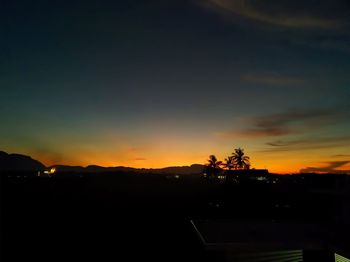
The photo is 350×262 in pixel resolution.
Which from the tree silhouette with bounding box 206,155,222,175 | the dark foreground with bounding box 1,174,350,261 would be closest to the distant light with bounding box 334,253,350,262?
the dark foreground with bounding box 1,174,350,261

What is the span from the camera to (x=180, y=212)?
36844mm

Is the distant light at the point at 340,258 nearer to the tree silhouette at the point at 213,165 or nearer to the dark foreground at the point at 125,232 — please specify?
the dark foreground at the point at 125,232

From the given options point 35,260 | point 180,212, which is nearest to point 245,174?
point 180,212

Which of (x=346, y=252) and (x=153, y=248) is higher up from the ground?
(x=346, y=252)

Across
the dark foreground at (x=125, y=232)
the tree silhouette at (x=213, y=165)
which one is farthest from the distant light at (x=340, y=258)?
the tree silhouette at (x=213, y=165)

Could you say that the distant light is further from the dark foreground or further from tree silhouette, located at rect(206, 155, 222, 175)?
tree silhouette, located at rect(206, 155, 222, 175)

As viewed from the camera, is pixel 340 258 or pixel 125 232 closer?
pixel 340 258

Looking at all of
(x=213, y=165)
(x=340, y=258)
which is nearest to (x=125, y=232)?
(x=340, y=258)

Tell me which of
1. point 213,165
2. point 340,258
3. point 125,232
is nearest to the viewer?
point 340,258

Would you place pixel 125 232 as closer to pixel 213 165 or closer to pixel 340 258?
pixel 340 258

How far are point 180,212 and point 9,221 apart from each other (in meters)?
18.3

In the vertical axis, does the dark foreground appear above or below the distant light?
below

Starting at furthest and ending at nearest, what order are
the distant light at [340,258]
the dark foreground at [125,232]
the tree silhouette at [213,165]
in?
the tree silhouette at [213,165], the dark foreground at [125,232], the distant light at [340,258]

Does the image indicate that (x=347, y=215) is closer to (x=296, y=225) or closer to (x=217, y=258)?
(x=296, y=225)
